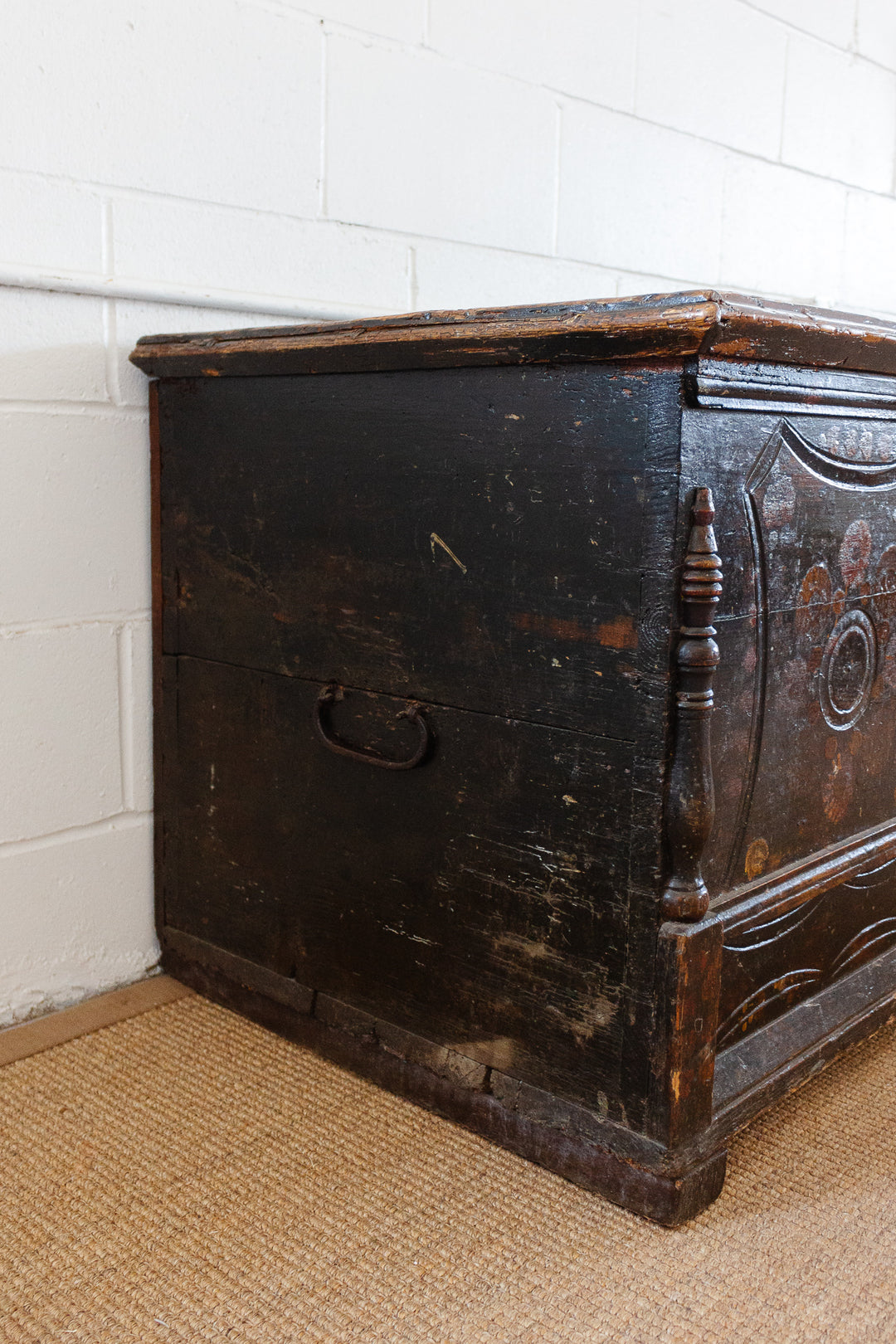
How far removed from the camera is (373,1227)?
1.06m

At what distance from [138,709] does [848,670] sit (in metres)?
0.88

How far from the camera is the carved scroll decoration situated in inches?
38.3

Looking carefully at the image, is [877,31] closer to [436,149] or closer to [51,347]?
[436,149]

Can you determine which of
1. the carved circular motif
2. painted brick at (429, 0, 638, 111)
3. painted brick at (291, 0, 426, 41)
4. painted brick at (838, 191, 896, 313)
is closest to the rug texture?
the carved circular motif

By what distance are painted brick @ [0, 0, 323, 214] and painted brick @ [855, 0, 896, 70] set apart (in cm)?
145

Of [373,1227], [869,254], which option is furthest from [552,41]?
[373,1227]

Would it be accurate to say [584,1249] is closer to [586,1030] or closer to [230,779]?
[586,1030]

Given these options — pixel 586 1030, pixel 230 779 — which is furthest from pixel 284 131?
pixel 586 1030

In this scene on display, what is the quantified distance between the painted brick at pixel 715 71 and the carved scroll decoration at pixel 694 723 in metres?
1.40

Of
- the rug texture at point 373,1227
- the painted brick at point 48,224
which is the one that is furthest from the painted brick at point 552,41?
the rug texture at point 373,1227

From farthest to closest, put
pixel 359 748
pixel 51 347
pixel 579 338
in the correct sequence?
1. pixel 51 347
2. pixel 359 748
3. pixel 579 338

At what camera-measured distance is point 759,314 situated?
0.96 meters

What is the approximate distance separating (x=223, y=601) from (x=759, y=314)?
72 centimetres

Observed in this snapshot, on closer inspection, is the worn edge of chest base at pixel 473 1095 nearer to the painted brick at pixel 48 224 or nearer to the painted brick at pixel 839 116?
the painted brick at pixel 48 224
